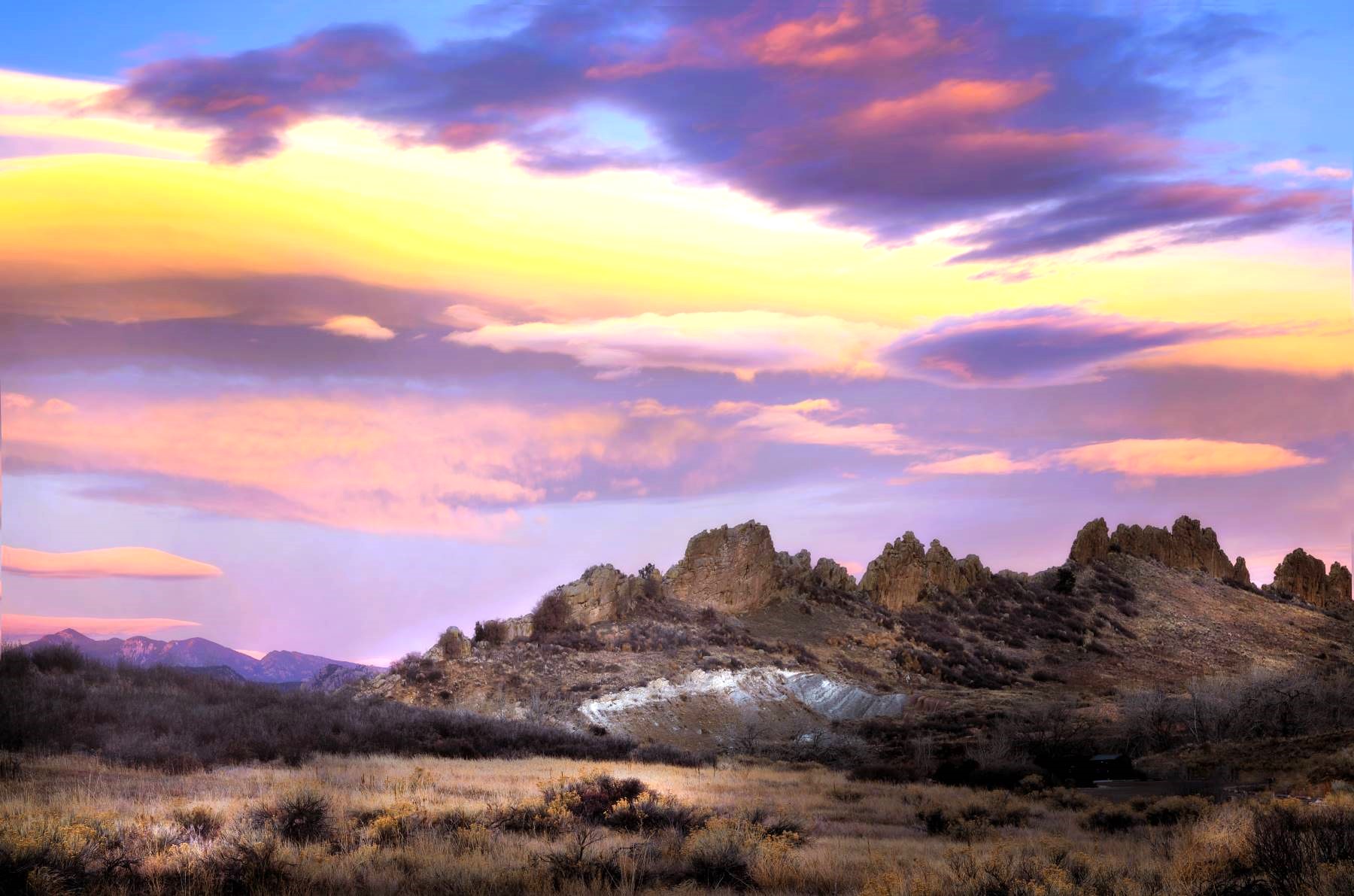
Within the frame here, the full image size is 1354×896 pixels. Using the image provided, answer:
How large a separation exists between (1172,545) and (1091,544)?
1004cm

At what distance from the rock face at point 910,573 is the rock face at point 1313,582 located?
45.9 metres

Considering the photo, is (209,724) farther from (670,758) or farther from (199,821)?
(199,821)

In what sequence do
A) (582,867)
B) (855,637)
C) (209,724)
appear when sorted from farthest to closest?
(855,637), (209,724), (582,867)

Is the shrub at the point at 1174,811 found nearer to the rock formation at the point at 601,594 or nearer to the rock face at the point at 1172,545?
the rock formation at the point at 601,594

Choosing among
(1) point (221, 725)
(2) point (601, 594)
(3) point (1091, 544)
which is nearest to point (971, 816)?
(1) point (221, 725)

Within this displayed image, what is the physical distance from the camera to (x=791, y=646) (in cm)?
5656

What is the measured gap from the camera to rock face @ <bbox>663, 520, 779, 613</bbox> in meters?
64.5

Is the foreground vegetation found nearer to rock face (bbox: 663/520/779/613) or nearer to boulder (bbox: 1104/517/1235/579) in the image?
rock face (bbox: 663/520/779/613)

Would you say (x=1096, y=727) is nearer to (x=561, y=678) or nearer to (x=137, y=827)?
(x=561, y=678)

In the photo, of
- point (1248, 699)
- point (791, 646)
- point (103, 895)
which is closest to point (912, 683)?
point (791, 646)

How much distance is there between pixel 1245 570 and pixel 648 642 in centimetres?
7639

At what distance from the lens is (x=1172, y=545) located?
97812mm

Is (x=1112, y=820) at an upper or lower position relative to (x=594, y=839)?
lower

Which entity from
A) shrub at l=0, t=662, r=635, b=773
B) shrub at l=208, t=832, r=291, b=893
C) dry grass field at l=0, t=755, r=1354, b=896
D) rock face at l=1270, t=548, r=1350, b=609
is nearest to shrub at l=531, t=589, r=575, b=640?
shrub at l=0, t=662, r=635, b=773
